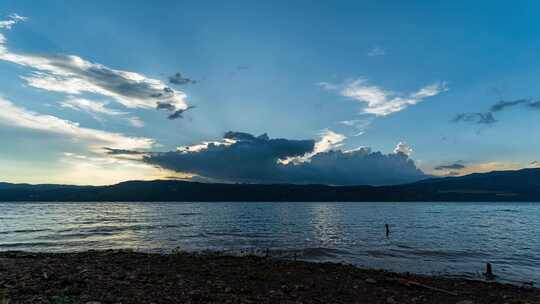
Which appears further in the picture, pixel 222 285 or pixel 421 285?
pixel 421 285

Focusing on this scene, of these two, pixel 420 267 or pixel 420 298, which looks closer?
pixel 420 298

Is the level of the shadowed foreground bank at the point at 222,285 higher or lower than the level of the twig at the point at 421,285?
higher

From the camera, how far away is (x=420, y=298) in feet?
55.5

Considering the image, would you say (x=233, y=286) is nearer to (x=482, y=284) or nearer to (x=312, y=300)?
(x=312, y=300)

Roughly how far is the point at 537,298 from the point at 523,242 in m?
38.0

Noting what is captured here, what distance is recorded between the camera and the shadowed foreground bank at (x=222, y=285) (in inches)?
539

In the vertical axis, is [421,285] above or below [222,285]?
below

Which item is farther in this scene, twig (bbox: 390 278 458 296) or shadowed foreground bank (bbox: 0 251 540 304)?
twig (bbox: 390 278 458 296)

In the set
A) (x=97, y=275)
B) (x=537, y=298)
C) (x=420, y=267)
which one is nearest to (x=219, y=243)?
(x=420, y=267)

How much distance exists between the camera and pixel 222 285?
55.3 feet

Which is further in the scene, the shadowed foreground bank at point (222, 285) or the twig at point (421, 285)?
the twig at point (421, 285)

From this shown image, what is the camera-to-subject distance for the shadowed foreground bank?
13703 millimetres

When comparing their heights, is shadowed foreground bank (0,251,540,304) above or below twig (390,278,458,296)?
above

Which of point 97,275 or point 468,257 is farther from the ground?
point 97,275
